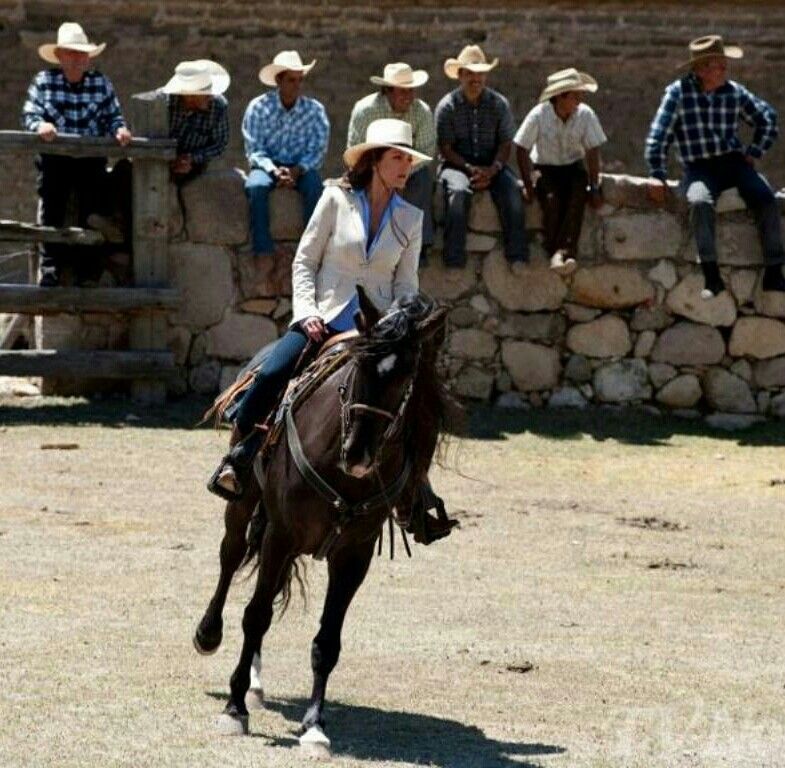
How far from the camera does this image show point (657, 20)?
23.8m

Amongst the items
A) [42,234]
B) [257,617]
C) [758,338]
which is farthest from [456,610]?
[758,338]

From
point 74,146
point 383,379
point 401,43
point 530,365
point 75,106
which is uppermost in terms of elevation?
point 401,43

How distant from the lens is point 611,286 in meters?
16.9

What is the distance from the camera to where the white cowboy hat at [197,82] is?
15.9m

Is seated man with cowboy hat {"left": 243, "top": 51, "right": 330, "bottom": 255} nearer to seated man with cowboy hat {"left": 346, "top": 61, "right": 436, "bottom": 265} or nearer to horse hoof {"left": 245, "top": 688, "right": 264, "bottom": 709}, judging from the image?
seated man with cowboy hat {"left": 346, "top": 61, "right": 436, "bottom": 265}

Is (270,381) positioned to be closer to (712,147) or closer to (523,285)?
(523,285)

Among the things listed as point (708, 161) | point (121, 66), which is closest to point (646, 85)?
point (121, 66)

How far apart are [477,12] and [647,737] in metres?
16.4

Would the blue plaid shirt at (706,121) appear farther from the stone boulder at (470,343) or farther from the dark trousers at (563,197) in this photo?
the stone boulder at (470,343)

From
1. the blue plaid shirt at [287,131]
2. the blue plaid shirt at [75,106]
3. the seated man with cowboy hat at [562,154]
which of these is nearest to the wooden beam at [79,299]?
the blue plaid shirt at [75,106]

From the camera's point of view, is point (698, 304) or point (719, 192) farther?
point (698, 304)

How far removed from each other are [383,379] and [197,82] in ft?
28.9

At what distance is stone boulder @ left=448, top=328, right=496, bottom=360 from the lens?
16.8 metres

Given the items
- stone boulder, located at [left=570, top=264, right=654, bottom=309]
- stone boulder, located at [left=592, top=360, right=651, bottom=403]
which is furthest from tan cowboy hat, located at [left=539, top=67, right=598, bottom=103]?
stone boulder, located at [left=592, top=360, right=651, bottom=403]
